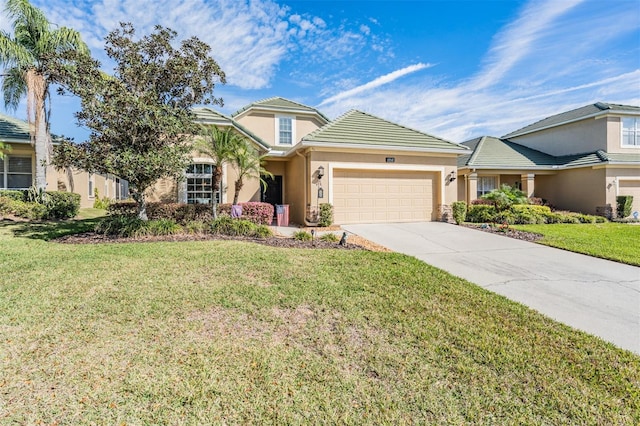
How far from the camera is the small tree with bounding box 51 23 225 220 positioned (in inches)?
319

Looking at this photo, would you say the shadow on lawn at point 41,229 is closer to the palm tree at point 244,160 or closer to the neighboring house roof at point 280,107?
the palm tree at point 244,160

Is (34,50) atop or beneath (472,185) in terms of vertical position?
atop

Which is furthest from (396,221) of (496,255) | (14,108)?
(14,108)

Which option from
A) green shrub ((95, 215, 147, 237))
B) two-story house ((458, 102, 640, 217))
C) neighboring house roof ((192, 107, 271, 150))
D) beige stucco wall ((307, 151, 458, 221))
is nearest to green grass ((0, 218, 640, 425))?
green shrub ((95, 215, 147, 237))

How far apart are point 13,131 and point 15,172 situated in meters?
2.00

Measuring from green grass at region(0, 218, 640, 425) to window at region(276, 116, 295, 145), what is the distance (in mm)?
14958

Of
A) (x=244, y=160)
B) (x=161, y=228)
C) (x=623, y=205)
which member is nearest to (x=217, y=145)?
(x=244, y=160)

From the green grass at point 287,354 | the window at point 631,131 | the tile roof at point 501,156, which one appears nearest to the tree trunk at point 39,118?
the green grass at point 287,354

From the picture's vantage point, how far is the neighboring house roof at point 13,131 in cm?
1414

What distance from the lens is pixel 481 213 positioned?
1508 cm

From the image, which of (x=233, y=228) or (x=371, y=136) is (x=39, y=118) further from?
(x=371, y=136)

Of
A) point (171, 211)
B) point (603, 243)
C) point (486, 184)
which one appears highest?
point (486, 184)

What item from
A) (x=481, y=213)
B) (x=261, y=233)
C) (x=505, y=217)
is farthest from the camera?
(x=481, y=213)

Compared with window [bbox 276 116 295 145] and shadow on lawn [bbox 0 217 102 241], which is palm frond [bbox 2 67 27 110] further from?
window [bbox 276 116 295 145]
